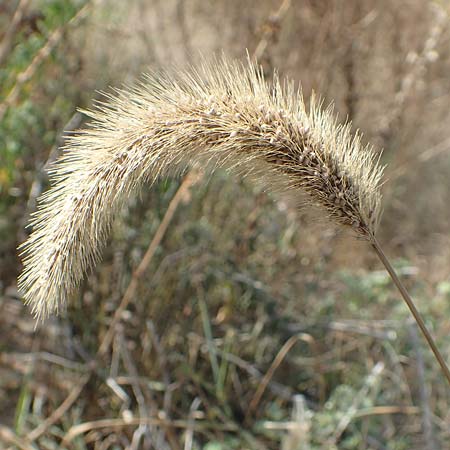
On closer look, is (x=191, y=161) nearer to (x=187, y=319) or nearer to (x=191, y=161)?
(x=191, y=161)

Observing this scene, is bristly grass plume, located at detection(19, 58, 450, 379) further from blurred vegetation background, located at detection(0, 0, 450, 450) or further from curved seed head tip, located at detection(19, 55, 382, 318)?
blurred vegetation background, located at detection(0, 0, 450, 450)

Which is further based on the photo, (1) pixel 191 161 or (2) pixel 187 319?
(2) pixel 187 319

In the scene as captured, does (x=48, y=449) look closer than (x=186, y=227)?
Yes

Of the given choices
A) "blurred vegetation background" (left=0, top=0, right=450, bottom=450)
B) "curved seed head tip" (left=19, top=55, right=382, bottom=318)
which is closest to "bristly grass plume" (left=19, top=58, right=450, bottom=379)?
"curved seed head tip" (left=19, top=55, right=382, bottom=318)

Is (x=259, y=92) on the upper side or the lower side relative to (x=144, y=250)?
upper

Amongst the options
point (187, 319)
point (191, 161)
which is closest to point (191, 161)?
point (191, 161)

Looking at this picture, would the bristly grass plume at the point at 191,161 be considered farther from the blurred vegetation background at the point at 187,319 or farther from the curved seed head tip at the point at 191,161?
the blurred vegetation background at the point at 187,319

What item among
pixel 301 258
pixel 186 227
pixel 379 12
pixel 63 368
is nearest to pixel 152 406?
pixel 63 368

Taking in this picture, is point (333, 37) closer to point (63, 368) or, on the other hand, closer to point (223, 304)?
point (223, 304)

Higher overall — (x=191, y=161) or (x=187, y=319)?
(x=191, y=161)
